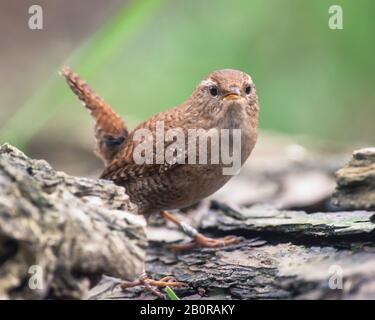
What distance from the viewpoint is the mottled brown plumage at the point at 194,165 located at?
11.9 feet

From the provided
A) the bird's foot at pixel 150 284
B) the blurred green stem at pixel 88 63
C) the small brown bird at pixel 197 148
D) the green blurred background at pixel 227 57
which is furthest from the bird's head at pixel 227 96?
the green blurred background at pixel 227 57

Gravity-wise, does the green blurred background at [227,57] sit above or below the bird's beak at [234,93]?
above

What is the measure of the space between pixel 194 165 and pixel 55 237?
52.9 inches

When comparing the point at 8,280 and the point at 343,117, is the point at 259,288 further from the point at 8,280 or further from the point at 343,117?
the point at 343,117

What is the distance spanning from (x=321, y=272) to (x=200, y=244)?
1.56 metres

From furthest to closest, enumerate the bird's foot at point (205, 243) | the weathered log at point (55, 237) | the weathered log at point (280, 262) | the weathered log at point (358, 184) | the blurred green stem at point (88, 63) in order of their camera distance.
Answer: the blurred green stem at point (88, 63) < the bird's foot at point (205, 243) < the weathered log at point (358, 184) < the weathered log at point (280, 262) < the weathered log at point (55, 237)

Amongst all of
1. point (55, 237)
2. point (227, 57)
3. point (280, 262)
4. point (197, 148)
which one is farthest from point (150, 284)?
point (227, 57)

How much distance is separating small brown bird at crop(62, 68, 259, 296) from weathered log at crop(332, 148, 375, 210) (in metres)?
0.65

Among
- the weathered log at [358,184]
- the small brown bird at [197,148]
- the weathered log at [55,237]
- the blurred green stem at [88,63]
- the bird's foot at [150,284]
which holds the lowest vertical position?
the bird's foot at [150,284]

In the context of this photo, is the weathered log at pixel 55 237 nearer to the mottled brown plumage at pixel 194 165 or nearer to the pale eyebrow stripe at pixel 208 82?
the mottled brown plumage at pixel 194 165

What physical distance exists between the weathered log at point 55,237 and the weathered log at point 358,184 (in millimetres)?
1083

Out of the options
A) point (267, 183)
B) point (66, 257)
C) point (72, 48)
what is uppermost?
point (72, 48)
